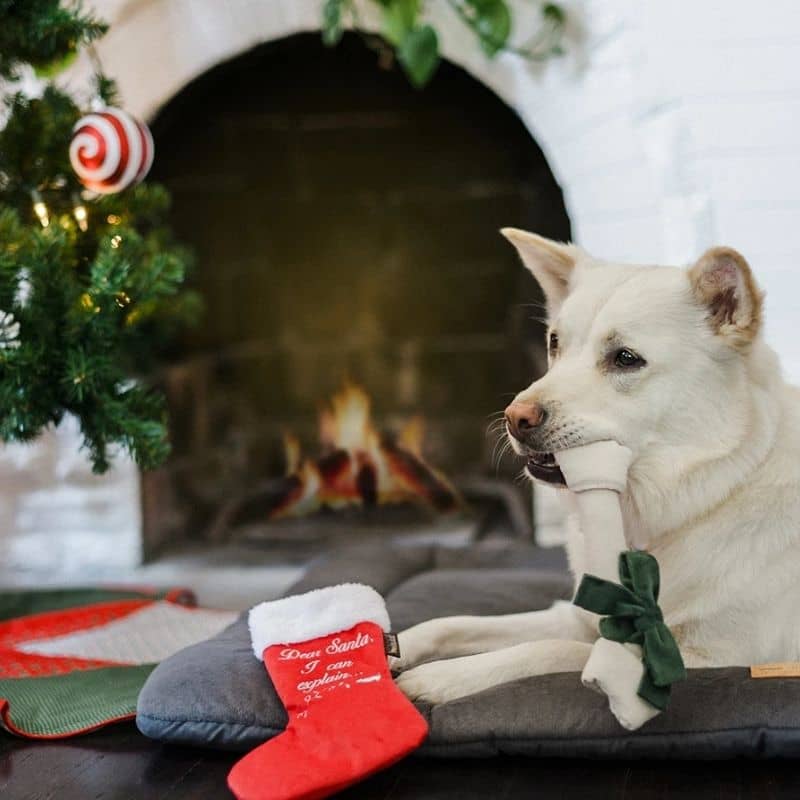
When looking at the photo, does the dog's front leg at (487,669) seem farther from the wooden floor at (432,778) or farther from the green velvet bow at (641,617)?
the green velvet bow at (641,617)

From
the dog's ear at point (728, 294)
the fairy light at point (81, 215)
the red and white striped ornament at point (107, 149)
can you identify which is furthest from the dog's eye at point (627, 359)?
the fairy light at point (81, 215)

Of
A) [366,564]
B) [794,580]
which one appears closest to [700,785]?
[794,580]

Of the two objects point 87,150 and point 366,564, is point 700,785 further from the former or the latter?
point 87,150

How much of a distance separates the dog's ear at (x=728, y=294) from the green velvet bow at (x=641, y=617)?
34 centimetres

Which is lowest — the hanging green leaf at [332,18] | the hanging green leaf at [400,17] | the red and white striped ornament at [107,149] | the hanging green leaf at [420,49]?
the red and white striped ornament at [107,149]

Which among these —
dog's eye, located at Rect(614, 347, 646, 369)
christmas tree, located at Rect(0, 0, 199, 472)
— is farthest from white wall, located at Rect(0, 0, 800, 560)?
dog's eye, located at Rect(614, 347, 646, 369)

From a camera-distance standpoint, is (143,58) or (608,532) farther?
(143,58)

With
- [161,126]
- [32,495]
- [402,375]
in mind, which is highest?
[161,126]

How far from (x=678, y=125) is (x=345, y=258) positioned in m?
0.95

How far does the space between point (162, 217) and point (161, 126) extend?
0.76 feet

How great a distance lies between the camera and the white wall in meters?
2.46

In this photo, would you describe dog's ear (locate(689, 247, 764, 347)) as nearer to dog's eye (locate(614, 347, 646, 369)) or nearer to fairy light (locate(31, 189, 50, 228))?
dog's eye (locate(614, 347, 646, 369))

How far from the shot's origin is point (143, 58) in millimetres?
2746

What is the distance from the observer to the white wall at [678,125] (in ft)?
8.09
